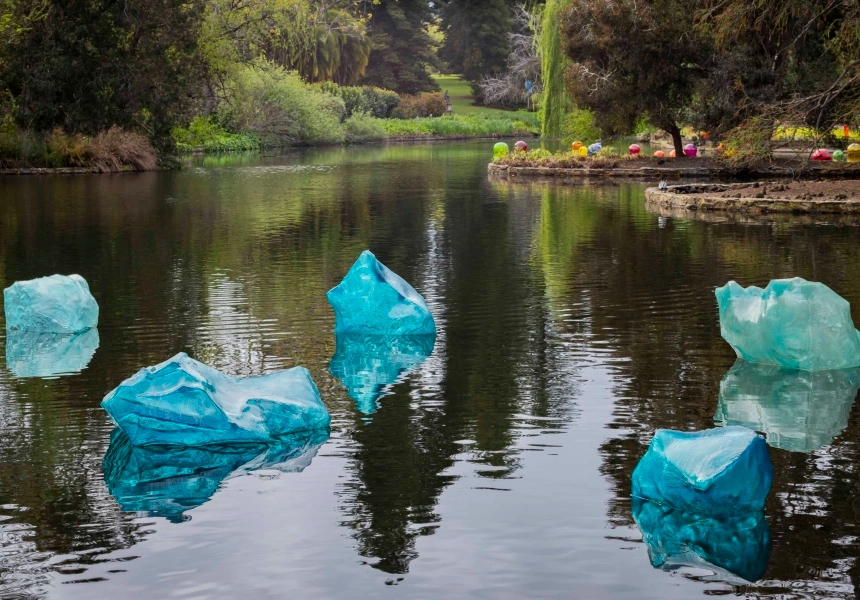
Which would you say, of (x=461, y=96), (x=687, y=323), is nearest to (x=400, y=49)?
(x=461, y=96)

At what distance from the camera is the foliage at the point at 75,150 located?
3569 cm

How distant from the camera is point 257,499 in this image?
21.9ft

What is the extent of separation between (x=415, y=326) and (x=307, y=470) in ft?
13.9

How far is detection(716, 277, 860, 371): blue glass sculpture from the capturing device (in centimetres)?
944

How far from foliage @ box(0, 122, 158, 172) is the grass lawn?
46.2 metres

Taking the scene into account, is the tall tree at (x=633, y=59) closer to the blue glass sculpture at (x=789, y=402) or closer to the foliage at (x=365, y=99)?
the blue glass sculpture at (x=789, y=402)

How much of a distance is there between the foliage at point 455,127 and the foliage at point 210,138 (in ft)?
45.8

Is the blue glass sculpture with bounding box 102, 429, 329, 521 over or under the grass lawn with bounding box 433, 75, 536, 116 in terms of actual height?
under

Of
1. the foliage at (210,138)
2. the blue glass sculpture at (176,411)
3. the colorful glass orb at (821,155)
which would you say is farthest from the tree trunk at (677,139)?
the blue glass sculpture at (176,411)

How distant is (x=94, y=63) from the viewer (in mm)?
36906

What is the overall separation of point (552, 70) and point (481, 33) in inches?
1998

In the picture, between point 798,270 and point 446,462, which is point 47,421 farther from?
point 798,270

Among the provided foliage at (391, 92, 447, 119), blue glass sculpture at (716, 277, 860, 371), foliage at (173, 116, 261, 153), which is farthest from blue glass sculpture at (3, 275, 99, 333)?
foliage at (391, 92, 447, 119)

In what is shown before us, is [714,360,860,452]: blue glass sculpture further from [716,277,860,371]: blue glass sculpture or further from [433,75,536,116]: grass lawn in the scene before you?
[433,75,536,116]: grass lawn
